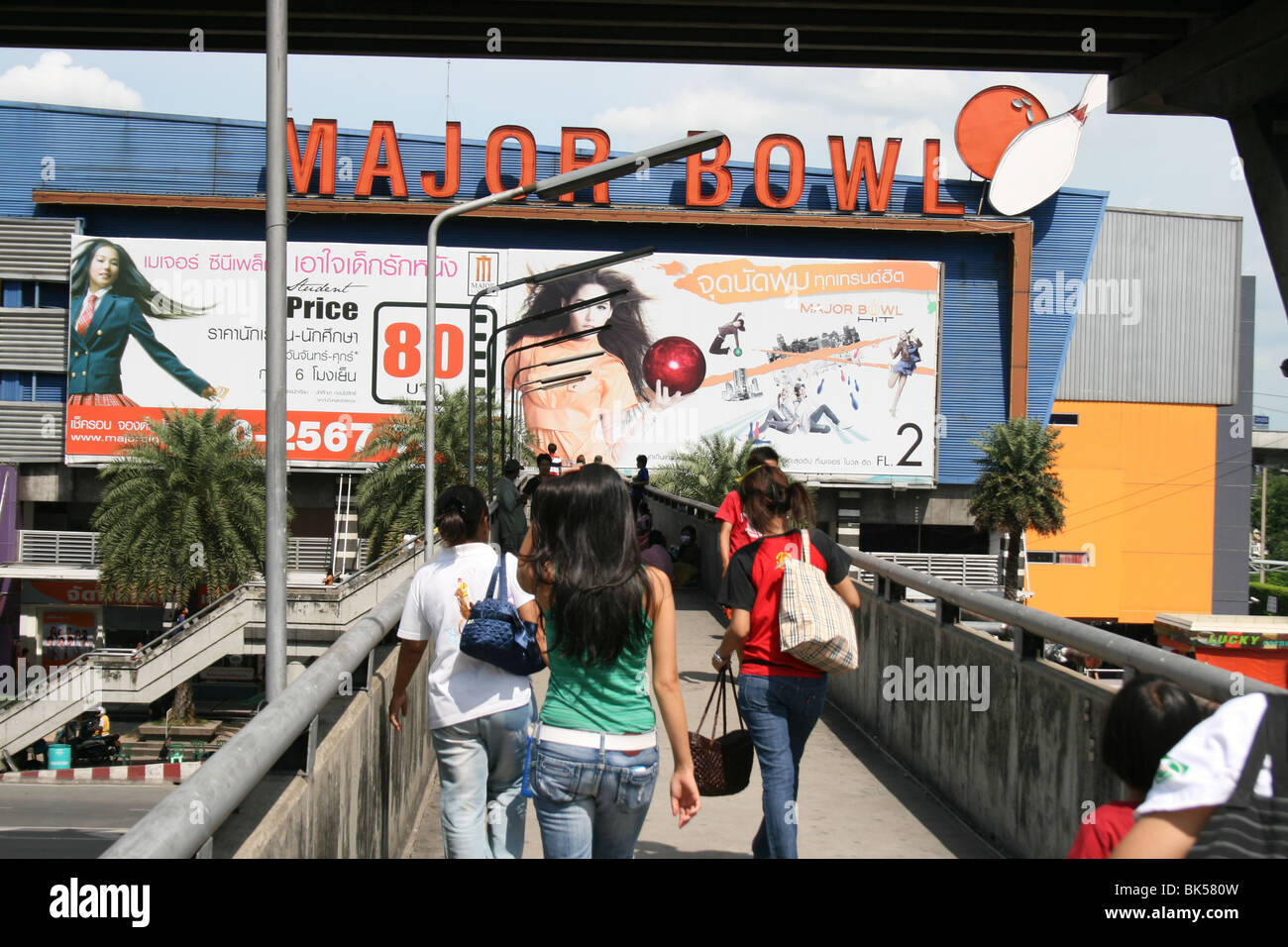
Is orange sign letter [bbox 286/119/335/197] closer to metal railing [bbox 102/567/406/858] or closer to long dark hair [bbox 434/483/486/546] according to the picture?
long dark hair [bbox 434/483/486/546]

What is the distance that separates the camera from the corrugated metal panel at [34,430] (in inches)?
1854

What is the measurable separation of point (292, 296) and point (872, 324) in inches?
863

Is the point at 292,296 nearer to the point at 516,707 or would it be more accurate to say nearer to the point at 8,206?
the point at 8,206

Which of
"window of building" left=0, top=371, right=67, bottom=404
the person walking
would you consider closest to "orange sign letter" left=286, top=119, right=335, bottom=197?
"window of building" left=0, top=371, right=67, bottom=404

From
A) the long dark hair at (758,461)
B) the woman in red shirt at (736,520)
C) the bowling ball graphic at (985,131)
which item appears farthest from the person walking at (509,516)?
the bowling ball graphic at (985,131)

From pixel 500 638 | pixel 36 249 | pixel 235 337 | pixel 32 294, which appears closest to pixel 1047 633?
pixel 500 638

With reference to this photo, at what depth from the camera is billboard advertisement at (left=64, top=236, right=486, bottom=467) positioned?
1842 inches

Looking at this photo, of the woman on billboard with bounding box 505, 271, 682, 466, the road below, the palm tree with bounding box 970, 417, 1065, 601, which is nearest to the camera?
the road below

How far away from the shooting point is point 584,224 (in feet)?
161

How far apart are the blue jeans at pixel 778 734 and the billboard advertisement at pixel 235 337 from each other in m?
42.5

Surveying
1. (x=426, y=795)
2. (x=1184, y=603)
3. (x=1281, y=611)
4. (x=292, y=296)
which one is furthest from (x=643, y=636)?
(x=1281, y=611)

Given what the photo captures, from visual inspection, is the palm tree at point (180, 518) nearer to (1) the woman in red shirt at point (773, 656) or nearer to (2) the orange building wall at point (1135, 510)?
(1) the woman in red shirt at point (773, 656)

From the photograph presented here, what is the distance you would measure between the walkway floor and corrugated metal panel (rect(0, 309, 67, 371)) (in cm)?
4483

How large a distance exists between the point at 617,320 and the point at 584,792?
4476 cm
